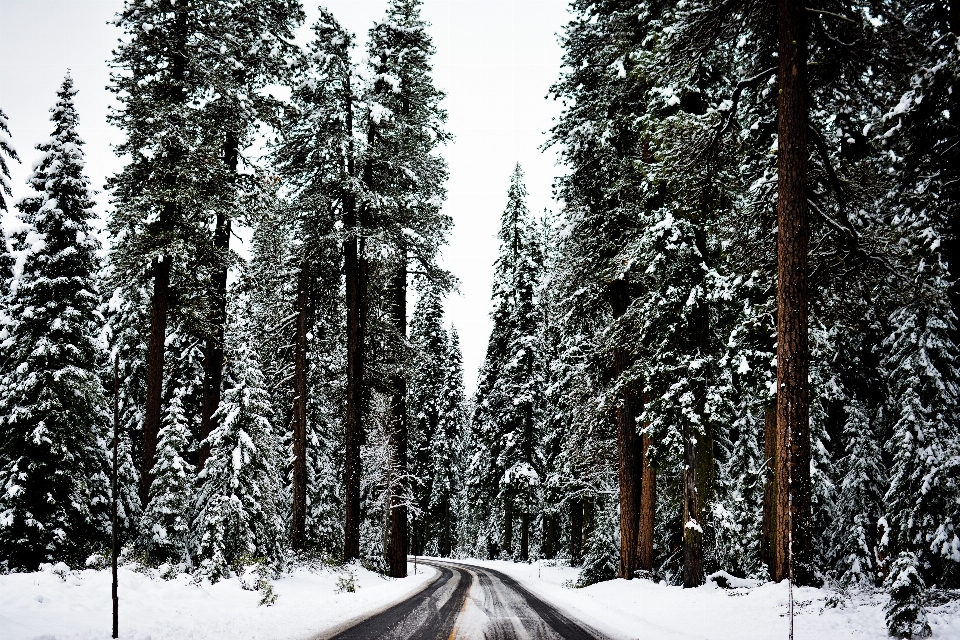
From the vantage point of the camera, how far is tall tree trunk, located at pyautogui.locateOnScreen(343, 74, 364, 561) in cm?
1892

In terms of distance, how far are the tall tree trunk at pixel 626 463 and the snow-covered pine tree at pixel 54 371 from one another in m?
16.3

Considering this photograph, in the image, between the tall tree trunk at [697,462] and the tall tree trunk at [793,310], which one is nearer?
the tall tree trunk at [793,310]

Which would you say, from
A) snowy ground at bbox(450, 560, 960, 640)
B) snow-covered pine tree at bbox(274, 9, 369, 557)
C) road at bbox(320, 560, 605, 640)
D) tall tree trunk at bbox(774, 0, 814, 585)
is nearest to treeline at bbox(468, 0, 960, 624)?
tall tree trunk at bbox(774, 0, 814, 585)

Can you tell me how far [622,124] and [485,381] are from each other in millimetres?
25854

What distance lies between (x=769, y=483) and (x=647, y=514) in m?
3.91

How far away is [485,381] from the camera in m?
Result: 41.2

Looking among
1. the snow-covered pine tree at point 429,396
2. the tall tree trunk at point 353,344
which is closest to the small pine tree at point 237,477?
the tall tree trunk at point 353,344

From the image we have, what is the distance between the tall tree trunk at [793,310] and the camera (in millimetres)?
9664

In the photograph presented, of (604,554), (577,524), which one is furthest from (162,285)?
(577,524)

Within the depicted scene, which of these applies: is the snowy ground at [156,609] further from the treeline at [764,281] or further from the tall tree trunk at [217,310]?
the treeline at [764,281]

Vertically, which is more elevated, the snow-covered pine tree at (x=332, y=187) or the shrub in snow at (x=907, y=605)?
the snow-covered pine tree at (x=332, y=187)

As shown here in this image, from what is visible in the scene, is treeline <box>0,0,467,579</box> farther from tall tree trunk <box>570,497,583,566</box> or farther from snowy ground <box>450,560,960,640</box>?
tall tree trunk <box>570,497,583,566</box>

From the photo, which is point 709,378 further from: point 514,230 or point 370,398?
point 514,230

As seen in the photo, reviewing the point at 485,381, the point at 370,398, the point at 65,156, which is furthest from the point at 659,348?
the point at 485,381
